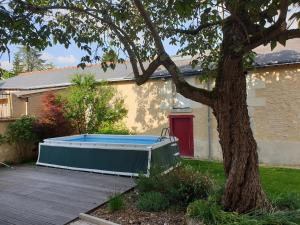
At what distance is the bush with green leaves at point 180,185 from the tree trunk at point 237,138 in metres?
1.24

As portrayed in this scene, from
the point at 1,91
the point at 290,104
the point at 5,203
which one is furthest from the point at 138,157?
the point at 1,91

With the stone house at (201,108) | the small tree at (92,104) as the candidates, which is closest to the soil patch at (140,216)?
the stone house at (201,108)

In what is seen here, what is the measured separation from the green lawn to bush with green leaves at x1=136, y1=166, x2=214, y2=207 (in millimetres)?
1035

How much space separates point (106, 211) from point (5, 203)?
2.91 m

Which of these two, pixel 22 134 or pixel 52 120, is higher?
pixel 52 120

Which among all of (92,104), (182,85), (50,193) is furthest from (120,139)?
(182,85)

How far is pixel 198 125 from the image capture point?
1577 cm

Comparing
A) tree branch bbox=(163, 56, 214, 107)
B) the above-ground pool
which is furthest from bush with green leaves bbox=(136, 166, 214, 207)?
tree branch bbox=(163, 56, 214, 107)

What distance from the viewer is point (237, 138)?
250 inches

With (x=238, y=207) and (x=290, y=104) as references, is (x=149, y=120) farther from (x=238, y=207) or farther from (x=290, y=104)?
(x=238, y=207)

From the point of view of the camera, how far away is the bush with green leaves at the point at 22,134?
14.7 m

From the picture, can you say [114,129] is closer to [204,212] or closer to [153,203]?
[153,203]

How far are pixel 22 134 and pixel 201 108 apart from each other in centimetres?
794

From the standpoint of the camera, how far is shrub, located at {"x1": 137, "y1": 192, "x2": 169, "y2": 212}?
7.55 m
